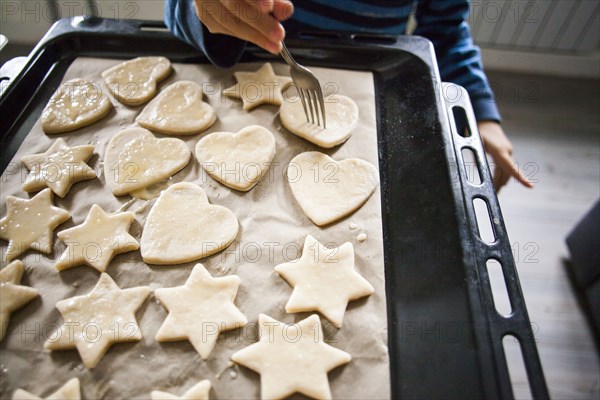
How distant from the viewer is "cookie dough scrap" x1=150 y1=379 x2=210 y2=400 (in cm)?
71

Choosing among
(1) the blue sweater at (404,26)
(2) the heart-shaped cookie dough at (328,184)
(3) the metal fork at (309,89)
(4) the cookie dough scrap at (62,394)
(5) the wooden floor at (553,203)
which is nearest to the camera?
(4) the cookie dough scrap at (62,394)

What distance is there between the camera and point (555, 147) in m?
2.17

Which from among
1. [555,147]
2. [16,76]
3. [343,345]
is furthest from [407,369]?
[555,147]

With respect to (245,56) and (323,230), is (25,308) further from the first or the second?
(245,56)

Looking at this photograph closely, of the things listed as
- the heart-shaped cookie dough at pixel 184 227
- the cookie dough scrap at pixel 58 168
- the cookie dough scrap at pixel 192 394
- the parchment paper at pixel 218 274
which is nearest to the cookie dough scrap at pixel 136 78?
the parchment paper at pixel 218 274

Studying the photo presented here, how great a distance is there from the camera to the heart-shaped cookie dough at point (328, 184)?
955 mm

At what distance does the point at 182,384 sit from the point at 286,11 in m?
0.74

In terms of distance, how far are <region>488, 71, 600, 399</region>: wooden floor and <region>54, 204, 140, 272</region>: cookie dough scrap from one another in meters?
1.26

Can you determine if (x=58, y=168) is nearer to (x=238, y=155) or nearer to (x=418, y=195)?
(x=238, y=155)

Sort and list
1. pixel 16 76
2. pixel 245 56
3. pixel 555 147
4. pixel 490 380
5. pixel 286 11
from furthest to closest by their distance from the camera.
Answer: pixel 555 147 < pixel 245 56 < pixel 16 76 < pixel 286 11 < pixel 490 380

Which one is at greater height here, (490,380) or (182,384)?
(490,380)

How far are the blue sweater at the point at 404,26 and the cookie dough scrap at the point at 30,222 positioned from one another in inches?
20.8

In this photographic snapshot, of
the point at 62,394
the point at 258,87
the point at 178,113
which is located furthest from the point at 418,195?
the point at 62,394

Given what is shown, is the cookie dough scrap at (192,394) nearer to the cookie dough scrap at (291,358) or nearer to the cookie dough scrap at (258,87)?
the cookie dough scrap at (291,358)
